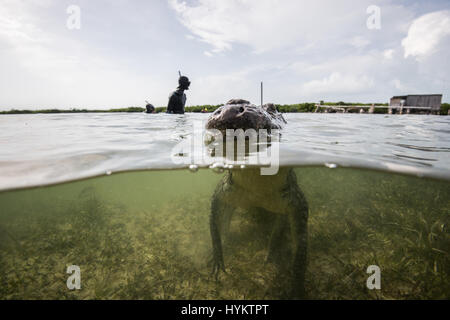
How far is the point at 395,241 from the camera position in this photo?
457cm

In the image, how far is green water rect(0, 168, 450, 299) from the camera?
3.44m

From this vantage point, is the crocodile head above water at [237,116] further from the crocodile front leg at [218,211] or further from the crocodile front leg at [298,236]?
the crocodile front leg at [298,236]

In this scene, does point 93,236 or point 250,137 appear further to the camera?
point 93,236

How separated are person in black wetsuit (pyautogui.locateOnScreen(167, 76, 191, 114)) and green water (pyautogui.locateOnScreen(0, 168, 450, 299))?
33.3 feet

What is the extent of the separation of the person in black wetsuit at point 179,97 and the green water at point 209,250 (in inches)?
399

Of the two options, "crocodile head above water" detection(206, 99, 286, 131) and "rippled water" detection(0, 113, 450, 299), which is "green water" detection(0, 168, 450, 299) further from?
"crocodile head above water" detection(206, 99, 286, 131)

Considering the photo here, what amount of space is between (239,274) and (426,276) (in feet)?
11.1

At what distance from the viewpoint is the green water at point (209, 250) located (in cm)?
344

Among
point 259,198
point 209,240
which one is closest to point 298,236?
point 259,198

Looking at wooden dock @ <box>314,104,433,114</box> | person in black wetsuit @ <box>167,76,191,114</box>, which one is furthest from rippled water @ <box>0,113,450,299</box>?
wooden dock @ <box>314,104,433,114</box>

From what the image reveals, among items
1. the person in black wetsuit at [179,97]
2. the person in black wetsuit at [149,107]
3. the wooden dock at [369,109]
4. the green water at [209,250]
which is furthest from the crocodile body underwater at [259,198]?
the wooden dock at [369,109]

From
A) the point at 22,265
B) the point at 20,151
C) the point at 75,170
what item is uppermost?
the point at 20,151
